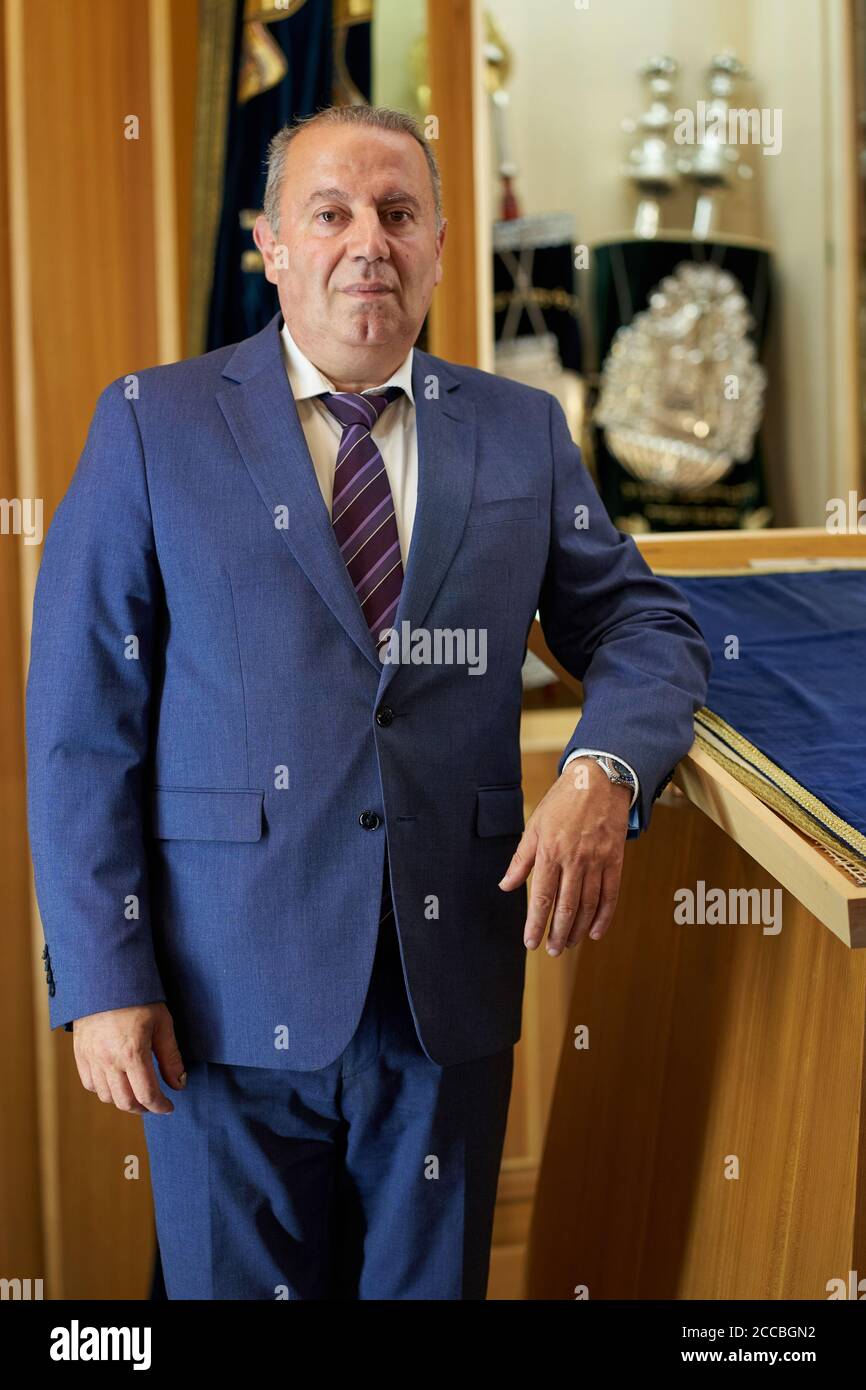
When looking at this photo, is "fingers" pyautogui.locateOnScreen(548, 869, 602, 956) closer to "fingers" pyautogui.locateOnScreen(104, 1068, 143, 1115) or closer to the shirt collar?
"fingers" pyautogui.locateOnScreen(104, 1068, 143, 1115)

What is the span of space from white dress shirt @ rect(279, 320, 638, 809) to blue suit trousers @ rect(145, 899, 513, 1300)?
41 cm

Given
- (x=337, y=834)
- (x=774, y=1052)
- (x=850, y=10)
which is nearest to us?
(x=337, y=834)

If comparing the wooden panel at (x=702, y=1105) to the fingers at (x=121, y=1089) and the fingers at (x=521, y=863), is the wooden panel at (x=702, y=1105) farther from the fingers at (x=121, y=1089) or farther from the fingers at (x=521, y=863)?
the fingers at (x=121, y=1089)

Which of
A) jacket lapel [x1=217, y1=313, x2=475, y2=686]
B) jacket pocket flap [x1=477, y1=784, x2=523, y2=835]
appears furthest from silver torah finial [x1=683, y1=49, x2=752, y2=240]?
jacket pocket flap [x1=477, y1=784, x2=523, y2=835]

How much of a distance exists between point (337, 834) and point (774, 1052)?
1.79 feet

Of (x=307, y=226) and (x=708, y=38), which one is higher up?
(x=708, y=38)

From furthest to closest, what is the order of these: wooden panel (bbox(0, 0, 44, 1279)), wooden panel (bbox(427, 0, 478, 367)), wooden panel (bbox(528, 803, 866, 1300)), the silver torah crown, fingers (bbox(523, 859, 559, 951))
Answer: the silver torah crown < wooden panel (bbox(427, 0, 478, 367)) < wooden panel (bbox(0, 0, 44, 1279)) < wooden panel (bbox(528, 803, 866, 1300)) < fingers (bbox(523, 859, 559, 951))

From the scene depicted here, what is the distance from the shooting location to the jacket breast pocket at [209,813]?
132cm

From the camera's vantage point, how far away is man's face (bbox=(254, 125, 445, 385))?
1354 millimetres

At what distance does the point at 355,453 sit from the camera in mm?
1394

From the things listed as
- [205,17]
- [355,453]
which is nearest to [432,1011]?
[355,453]

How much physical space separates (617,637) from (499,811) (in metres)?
0.23

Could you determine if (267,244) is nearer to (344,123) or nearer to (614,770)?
(344,123)

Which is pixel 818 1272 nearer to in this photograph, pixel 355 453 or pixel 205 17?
pixel 355 453
